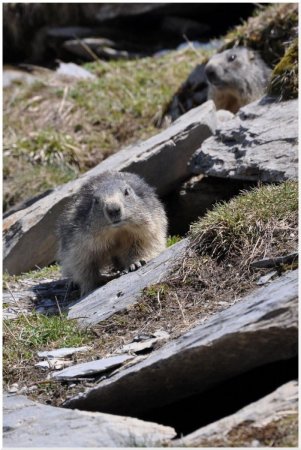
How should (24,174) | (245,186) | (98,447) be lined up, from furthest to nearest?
(24,174), (245,186), (98,447)

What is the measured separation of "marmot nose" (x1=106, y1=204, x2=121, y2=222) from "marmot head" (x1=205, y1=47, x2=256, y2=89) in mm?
6435

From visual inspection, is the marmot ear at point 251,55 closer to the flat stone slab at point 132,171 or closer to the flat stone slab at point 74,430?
the flat stone slab at point 132,171

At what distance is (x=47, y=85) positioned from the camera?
60.2ft

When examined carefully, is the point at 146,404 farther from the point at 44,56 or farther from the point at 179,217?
the point at 44,56

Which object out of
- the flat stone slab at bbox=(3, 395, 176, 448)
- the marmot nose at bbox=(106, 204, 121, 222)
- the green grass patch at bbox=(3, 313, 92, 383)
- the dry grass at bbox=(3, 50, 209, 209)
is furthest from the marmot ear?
the flat stone slab at bbox=(3, 395, 176, 448)

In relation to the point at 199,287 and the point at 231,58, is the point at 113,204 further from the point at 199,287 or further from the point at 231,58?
the point at 231,58

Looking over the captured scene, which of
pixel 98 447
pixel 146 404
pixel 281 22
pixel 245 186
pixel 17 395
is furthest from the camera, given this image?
pixel 281 22

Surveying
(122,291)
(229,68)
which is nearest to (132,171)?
(122,291)

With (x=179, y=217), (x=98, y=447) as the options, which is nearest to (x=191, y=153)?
(x=179, y=217)

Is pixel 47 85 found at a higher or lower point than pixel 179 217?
higher

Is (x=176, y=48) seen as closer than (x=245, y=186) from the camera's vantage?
No

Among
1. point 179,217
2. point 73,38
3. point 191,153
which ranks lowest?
point 179,217

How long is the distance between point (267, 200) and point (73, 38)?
13.7m

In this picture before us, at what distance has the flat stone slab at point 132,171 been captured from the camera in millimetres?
11062
